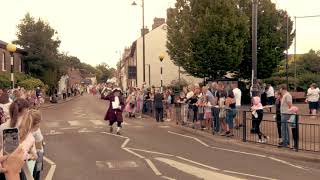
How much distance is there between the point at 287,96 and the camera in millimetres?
16094

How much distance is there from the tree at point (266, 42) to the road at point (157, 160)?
85.0 feet

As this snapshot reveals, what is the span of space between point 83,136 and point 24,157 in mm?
13888

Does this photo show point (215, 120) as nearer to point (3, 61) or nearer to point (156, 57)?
point (3, 61)

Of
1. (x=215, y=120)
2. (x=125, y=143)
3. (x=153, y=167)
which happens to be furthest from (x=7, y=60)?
(x=153, y=167)

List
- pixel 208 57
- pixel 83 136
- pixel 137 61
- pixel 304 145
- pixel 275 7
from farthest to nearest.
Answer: pixel 137 61, pixel 275 7, pixel 208 57, pixel 83 136, pixel 304 145

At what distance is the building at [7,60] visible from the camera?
5284 cm

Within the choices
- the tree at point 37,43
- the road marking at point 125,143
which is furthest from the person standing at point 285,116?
the tree at point 37,43

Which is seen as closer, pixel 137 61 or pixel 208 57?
pixel 208 57

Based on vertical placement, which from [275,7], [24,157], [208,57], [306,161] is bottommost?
[306,161]

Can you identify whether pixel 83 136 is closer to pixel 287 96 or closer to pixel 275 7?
pixel 287 96

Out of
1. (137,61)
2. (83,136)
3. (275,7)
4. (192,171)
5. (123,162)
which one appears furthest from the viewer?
(137,61)

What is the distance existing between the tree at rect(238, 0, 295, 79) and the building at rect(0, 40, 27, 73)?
75.5ft

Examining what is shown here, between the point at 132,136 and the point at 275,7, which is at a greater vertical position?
the point at 275,7

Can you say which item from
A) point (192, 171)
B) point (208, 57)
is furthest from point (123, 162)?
point (208, 57)
